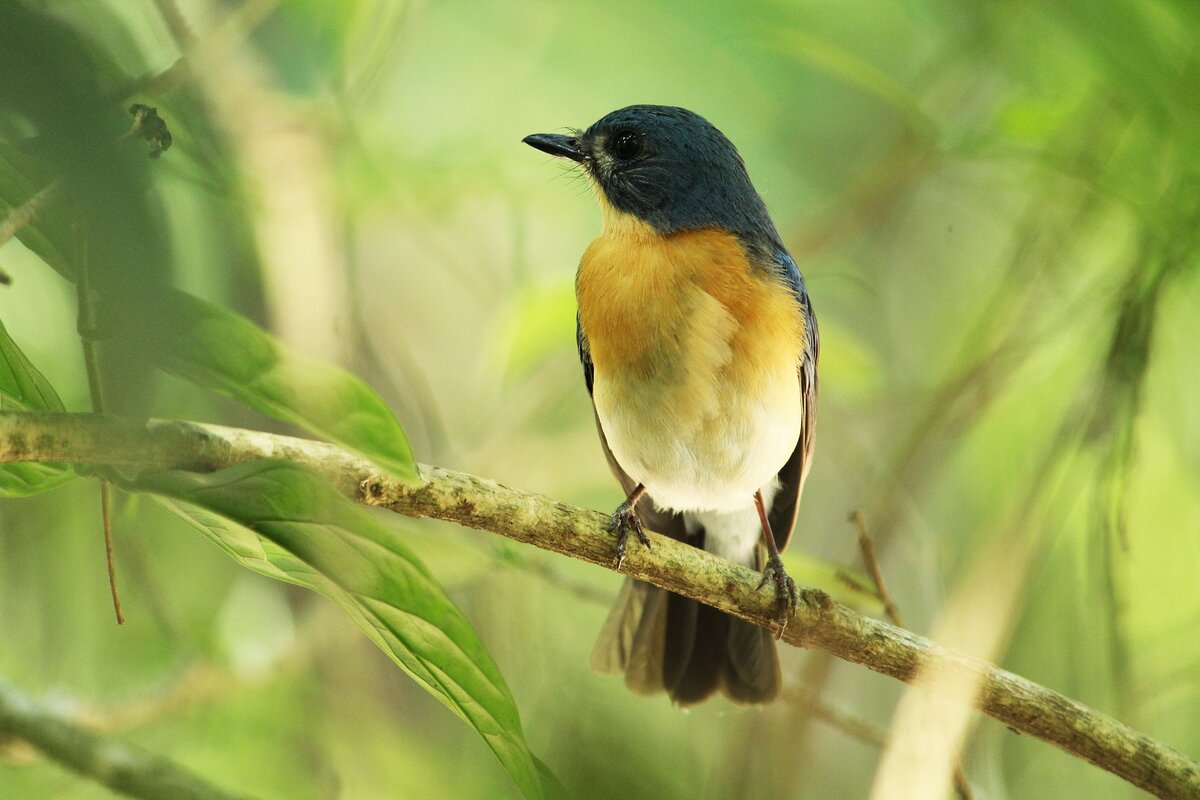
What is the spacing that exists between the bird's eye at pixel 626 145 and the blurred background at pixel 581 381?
0.67 feet

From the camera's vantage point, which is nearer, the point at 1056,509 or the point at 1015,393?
the point at 1056,509

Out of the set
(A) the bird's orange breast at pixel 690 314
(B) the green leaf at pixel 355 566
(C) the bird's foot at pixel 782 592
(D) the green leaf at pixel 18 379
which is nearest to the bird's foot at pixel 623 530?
(C) the bird's foot at pixel 782 592

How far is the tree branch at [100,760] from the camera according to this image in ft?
3.56

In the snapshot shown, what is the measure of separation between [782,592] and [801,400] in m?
0.74

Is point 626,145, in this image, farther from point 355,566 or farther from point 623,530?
point 355,566

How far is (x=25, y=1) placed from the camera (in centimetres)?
53

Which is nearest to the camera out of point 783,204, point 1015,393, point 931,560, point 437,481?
point 437,481

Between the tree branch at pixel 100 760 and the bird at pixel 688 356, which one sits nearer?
the tree branch at pixel 100 760

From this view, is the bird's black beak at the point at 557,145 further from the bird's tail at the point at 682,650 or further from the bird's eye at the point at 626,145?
the bird's tail at the point at 682,650

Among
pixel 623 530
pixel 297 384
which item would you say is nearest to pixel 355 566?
pixel 297 384

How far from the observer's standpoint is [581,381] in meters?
3.30

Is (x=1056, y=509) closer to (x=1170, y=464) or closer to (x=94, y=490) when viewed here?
(x=1170, y=464)

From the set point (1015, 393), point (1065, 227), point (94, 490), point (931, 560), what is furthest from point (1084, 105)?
point (94, 490)

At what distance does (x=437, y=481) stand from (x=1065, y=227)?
218cm
